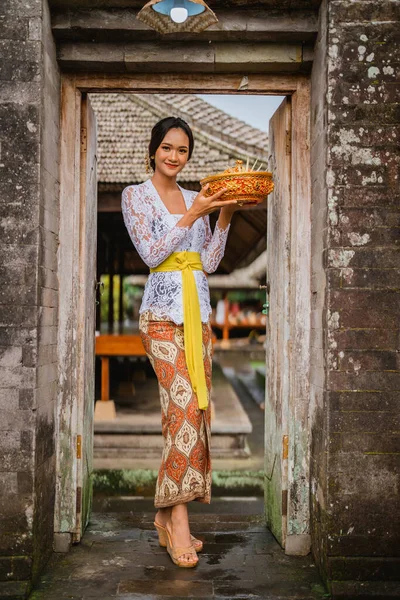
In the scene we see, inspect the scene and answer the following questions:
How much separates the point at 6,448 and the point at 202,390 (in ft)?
3.34

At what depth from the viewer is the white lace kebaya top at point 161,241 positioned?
3.33m

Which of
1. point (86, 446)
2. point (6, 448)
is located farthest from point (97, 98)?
point (6, 448)

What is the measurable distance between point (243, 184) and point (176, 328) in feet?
2.82

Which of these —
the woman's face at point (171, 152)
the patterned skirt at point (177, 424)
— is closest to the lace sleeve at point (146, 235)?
the woman's face at point (171, 152)

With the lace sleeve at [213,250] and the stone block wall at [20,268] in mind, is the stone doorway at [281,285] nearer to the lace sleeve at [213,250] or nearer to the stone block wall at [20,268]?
the lace sleeve at [213,250]

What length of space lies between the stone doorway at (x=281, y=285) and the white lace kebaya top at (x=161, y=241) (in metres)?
0.41

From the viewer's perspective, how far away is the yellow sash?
11.0 ft

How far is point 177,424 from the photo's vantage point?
3395mm

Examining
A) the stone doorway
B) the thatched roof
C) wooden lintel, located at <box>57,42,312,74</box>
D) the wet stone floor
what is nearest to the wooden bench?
the thatched roof

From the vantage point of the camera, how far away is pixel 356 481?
10.2ft

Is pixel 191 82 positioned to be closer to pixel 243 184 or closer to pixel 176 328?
pixel 243 184

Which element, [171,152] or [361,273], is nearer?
[361,273]

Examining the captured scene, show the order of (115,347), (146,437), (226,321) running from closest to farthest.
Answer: (146,437)
(115,347)
(226,321)

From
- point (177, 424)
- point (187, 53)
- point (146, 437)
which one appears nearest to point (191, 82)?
point (187, 53)
